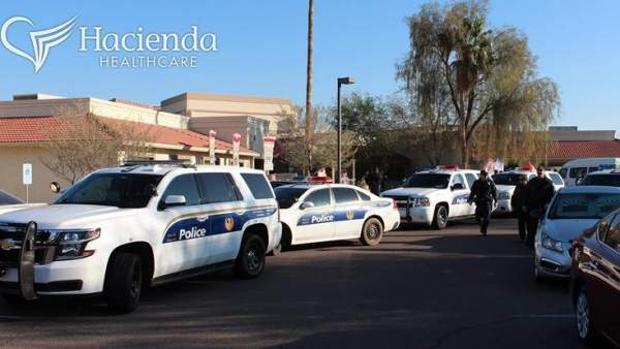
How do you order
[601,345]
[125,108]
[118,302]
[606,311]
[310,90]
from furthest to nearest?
[125,108], [310,90], [118,302], [601,345], [606,311]

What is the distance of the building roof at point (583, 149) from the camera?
5703 centimetres

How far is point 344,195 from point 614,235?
10433 millimetres

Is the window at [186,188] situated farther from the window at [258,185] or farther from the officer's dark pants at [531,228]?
the officer's dark pants at [531,228]

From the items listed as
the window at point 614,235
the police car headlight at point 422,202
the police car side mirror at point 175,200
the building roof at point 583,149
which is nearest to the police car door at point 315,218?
the police car headlight at point 422,202

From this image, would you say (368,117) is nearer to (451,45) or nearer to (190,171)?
(451,45)

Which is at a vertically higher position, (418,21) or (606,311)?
(418,21)

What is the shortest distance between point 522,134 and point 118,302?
120 feet

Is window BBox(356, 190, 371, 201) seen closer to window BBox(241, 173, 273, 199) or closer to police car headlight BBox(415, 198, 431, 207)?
police car headlight BBox(415, 198, 431, 207)

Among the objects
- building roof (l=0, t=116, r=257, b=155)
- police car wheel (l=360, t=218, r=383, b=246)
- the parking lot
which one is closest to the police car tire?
the parking lot

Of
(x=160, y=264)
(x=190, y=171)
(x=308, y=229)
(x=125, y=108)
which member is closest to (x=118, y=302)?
(x=160, y=264)

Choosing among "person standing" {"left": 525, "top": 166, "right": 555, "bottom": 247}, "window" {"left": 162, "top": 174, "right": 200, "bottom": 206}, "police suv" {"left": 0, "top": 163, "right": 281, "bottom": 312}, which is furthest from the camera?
"person standing" {"left": 525, "top": 166, "right": 555, "bottom": 247}

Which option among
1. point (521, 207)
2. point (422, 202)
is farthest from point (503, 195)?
point (521, 207)

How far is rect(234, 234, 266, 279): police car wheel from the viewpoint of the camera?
11.5 meters

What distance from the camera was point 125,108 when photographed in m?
33.9
